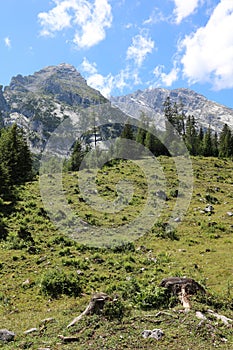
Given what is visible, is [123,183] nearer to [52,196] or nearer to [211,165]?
[52,196]

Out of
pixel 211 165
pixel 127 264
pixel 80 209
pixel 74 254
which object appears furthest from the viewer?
pixel 211 165

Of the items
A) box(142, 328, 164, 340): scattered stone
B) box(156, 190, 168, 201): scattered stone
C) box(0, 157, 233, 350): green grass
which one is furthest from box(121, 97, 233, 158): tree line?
box(142, 328, 164, 340): scattered stone

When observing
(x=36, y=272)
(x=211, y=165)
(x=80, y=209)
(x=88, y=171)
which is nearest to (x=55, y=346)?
(x=36, y=272)

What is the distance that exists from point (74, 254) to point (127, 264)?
Answer: 458cm

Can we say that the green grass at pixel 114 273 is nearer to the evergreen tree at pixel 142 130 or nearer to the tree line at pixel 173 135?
the tree line at pixel 173 135

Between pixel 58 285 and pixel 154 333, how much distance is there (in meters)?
9.03

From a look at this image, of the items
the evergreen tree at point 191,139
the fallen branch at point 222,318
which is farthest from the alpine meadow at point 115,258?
the evergreen tree at point 191,139

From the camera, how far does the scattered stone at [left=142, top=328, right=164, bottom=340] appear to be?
418 inches

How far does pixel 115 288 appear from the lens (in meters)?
18.2

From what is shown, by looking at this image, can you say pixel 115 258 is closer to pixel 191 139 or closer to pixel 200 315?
pixel 200 315

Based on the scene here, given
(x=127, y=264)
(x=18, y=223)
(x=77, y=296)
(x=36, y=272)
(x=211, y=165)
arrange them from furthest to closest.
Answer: (x=211, y=165) < (x=18, y=223) < (x=127, y=264) < (x=36, y=272) < (x=77, y=296)

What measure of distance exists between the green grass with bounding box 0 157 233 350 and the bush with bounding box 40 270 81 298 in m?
0.06

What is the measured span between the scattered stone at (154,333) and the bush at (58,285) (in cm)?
802

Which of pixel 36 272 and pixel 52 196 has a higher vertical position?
pixel 52 196
